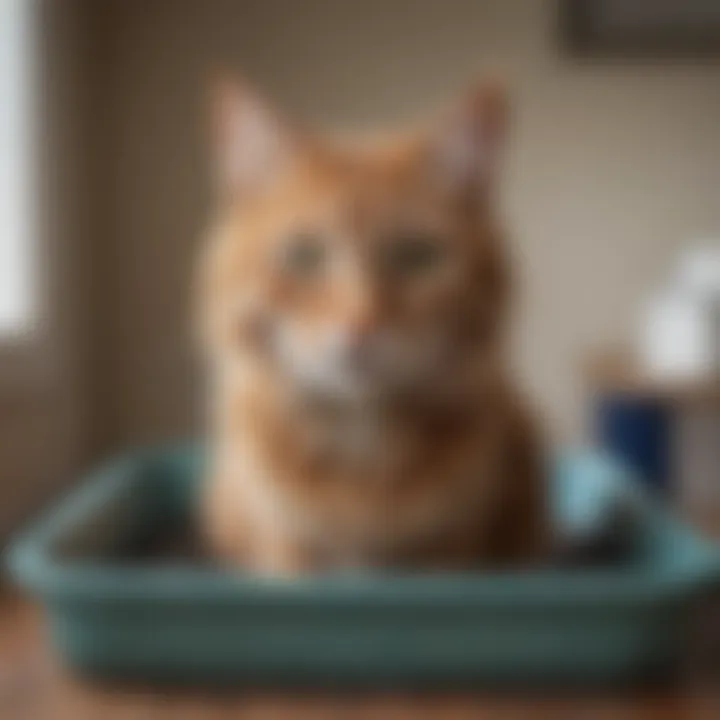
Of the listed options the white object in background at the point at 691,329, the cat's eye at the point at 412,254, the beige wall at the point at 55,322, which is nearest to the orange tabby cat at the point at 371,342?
the cat's eye at the point at 412,254

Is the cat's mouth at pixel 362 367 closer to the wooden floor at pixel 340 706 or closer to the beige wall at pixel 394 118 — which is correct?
the wooden floor at pixel 340 706

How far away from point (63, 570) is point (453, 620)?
0.66 ft

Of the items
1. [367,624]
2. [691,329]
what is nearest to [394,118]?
[691,329]

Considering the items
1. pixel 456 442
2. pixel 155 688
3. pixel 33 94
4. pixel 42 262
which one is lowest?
pixel 155 688

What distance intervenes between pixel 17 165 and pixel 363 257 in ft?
2.00

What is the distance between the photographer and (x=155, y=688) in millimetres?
660

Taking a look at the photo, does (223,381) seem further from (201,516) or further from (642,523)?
(642,523)

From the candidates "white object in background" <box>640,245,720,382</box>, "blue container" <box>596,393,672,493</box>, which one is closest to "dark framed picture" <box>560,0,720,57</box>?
"white object in background" <box>640,245,720,382</box>

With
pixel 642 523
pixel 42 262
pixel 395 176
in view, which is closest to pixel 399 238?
pixel 395 176

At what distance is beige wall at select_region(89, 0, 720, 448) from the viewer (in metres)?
1.36

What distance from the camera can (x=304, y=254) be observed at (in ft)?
2.27

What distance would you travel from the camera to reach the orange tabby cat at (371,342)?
2.22 feet

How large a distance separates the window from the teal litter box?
0.54m

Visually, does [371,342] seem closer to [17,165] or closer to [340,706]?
[340,706]
